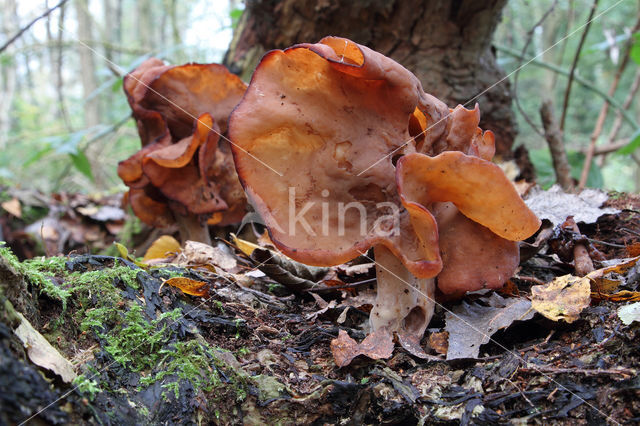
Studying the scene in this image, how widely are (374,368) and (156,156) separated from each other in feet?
7.18

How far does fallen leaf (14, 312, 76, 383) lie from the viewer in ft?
3.95

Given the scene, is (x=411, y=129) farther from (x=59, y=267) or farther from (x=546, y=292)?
Answer: (x=59, y=267)

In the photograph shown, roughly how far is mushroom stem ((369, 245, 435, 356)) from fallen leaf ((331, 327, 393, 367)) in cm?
14

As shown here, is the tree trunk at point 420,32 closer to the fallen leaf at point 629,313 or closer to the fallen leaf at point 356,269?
the fallen leaf at point 356,269

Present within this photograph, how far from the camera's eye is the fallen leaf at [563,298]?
5.22 feet

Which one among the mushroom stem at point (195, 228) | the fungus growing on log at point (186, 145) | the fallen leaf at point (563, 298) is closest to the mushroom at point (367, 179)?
the fallen leaf at point (563, 298)

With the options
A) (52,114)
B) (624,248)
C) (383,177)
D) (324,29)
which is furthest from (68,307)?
(52,114)

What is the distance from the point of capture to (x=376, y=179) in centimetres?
184

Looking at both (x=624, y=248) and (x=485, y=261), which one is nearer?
(x=485, y=261)

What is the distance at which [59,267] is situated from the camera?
5.84 feet

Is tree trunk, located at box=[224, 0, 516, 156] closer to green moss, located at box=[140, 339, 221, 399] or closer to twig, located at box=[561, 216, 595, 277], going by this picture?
twig, located at box=[561, 216, 595, 277]

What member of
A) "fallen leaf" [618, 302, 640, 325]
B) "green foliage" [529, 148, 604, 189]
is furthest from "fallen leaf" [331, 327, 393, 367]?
"green foliage" [529, 148, 604, 189]

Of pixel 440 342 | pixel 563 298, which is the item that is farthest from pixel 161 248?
pixel 563 298

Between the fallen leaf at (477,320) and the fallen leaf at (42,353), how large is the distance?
3.91 ft
